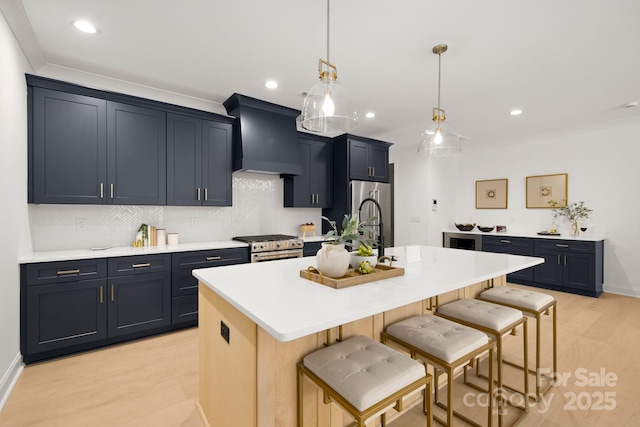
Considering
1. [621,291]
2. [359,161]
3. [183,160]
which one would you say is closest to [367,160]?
[359,161]

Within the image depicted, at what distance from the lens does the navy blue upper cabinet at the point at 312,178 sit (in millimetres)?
4461

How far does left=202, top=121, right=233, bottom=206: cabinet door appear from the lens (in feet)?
11.8

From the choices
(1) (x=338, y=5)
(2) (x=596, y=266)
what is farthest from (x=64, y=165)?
(2) (x=596, y=266)

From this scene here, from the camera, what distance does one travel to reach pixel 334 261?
161 cm

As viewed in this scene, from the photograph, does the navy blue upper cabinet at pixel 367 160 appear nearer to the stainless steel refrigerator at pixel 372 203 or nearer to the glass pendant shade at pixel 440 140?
the stainless steel refrigerator at pixel 372 203

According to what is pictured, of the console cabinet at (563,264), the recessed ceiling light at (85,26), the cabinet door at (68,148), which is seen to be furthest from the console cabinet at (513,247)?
the recessed ceiling light at (85,26)

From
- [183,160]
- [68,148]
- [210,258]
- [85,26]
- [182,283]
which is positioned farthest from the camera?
[183,160]

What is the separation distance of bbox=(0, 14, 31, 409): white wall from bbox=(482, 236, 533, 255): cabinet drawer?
6.31 meters

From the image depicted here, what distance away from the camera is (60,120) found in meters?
2.76

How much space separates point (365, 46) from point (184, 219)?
9.29 feet

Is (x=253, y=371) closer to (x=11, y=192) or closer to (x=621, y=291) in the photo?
(x=11, y=192)

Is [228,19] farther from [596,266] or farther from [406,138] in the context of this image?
[596,266]

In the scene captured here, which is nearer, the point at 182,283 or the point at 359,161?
the point at 182,283

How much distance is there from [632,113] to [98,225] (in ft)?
23.0
